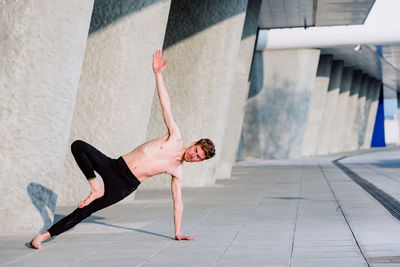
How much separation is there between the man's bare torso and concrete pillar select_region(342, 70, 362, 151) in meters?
55.2

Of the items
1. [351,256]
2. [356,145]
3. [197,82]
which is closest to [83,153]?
[351,256]

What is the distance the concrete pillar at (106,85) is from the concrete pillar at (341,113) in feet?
149

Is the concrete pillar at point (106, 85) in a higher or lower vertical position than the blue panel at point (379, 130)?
lower

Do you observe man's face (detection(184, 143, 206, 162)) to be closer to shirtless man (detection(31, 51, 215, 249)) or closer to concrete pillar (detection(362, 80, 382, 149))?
shirtless man (detection(31, 51, 215, 249))


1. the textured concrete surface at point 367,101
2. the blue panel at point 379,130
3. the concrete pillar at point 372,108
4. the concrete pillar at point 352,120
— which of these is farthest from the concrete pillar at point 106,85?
the blue panel at point 379,130

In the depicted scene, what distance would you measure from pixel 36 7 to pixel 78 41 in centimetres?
75

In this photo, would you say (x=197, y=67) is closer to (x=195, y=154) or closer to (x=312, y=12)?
(x=195, y=154)

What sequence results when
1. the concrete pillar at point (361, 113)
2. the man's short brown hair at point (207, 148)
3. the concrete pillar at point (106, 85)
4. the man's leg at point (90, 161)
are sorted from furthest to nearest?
the concrete pillar at point (361, 113), the concrete pillar at point (106, 85), the man's leg at point (90, 161), the man's short brown hair at point (207, 148)

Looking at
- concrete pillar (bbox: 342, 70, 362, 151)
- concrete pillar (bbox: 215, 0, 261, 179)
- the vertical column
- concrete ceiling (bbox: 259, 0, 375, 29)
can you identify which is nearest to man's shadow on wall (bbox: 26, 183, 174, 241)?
concrete pillar (bbox: 215, 0, 261, 179)

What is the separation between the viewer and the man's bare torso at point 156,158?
21.2 feet

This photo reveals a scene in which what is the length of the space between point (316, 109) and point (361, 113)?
67.3ft

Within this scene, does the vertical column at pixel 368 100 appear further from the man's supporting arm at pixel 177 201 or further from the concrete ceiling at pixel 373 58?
the man's supporting arm at pixel 177 201

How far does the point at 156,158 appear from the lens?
257 inches

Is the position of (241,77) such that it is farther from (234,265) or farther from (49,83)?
(234,265)
